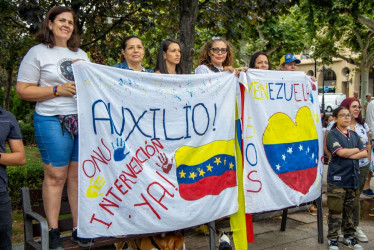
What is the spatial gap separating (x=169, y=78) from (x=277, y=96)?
136 centimetres

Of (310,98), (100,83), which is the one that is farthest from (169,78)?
(310,98)

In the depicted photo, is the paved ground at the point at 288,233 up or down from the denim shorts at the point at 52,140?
down

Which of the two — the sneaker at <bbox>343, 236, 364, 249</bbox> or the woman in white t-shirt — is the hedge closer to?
the woman in white t-shirt

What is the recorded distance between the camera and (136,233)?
3117 mm

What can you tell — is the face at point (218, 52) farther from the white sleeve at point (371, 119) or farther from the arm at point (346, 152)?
the white sleeve at point (371, 119)

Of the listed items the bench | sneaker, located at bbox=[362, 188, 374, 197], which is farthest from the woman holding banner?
sneaker, located at bbox=[362, 188, 374, 197]

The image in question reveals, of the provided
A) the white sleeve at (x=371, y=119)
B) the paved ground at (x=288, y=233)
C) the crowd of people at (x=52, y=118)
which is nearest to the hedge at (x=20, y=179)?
the paved ground at (x=288, y=233)

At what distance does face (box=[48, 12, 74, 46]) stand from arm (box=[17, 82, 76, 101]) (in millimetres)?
407

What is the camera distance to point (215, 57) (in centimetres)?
403

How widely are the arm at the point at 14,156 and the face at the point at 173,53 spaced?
163 centimetres

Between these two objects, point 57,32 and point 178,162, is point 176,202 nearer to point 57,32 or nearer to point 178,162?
point 178,162

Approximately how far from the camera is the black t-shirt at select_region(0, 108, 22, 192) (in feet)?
8.46

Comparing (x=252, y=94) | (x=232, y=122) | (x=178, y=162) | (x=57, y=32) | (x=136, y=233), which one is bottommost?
(x=136, y=233)

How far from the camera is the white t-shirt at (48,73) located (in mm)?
2893
